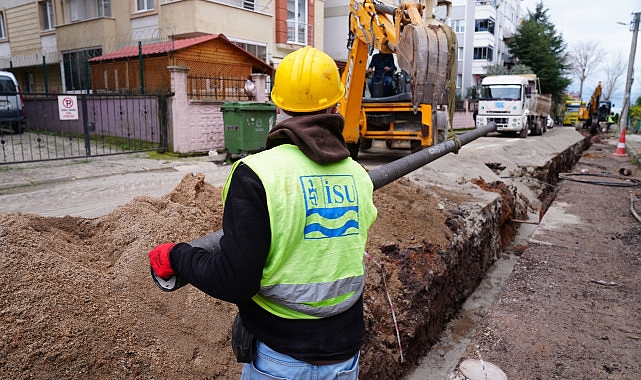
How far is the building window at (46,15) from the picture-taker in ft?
69.6

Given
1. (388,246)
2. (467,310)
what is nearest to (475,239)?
(467,310)

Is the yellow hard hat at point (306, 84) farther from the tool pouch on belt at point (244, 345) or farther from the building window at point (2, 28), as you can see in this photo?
the building window at point (2, 28)

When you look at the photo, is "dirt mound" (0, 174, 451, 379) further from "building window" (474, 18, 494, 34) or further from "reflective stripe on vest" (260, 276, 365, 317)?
"building window" (474, 18, 494, 34)

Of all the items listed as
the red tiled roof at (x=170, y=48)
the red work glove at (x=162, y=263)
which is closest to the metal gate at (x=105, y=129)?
the red tiled roof at (x=170, y=48)

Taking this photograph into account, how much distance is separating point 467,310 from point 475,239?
0.94 meters

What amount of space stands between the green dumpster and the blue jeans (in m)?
9.18

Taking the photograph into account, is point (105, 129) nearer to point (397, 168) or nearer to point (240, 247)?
point (397, 168)

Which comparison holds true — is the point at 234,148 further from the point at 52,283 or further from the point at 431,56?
the point at 52,283

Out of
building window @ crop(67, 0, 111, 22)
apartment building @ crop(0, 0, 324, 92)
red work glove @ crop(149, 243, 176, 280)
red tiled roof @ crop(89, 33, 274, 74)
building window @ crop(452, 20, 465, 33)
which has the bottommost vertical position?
red work glove @ crop(149, 243, 176, 280)

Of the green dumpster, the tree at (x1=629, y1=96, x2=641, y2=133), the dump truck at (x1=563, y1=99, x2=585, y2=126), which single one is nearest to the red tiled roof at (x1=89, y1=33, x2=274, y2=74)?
the green dumpster

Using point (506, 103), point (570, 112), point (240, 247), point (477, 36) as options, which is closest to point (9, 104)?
point (240, 247)

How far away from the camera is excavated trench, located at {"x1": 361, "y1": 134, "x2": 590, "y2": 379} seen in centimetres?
407

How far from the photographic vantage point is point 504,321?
364 cm

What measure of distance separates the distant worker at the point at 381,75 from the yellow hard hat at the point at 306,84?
354 inches
